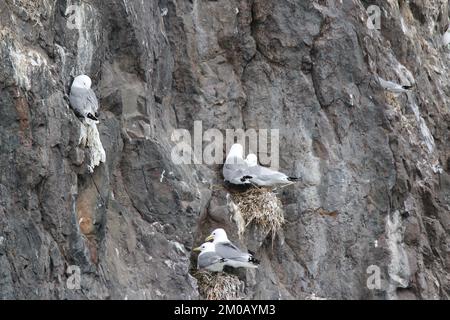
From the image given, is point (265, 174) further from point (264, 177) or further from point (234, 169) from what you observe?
point (234, 169)

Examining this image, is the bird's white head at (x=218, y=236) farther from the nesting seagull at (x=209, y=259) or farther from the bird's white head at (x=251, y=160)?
the bird's white head at (x=251, y=160)

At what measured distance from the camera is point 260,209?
11.6 metres

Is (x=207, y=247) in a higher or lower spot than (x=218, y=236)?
lower

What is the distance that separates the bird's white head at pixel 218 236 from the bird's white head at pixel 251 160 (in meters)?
1.11

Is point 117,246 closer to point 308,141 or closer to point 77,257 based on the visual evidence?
point 77,257

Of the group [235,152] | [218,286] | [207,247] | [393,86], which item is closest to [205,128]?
[235,152]

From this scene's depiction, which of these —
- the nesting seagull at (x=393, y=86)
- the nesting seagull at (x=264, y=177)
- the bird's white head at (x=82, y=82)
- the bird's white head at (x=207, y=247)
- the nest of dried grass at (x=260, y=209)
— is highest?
the nesting seagull at (x=393, y=86)

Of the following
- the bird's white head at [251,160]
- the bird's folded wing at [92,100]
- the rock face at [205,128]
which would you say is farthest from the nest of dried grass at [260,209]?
the bird's folded wing at [92,100]

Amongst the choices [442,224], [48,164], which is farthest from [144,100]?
[442,224]

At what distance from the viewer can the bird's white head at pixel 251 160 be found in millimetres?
11733

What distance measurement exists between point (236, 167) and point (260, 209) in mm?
599

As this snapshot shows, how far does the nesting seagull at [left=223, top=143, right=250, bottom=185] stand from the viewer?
11617 millimetres

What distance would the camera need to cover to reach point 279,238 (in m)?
12.0

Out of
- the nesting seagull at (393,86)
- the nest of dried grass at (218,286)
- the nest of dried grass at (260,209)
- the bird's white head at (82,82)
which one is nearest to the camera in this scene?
the bird's white head at (82,82)
